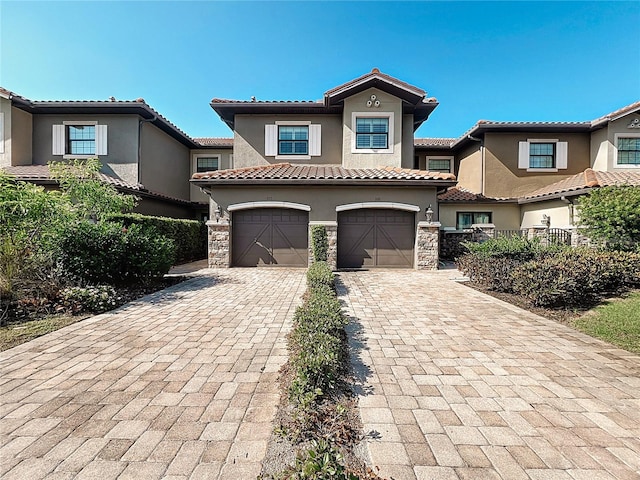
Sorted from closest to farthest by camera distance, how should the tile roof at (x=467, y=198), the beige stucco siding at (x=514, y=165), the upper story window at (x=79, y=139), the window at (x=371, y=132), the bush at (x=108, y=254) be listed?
1. the bush at (x=108, y=254)
2. the window at (x=371, y=132)
3. the upper story window at (x=79, y=139)
4. the tile roof at (x=467, y=198)
5. the beige stucco siding at (x=514, y=165)

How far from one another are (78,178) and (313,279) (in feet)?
26.8

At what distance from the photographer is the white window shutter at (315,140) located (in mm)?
13734

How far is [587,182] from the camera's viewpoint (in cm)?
1231

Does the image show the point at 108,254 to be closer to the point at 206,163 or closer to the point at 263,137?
the point at 263,137

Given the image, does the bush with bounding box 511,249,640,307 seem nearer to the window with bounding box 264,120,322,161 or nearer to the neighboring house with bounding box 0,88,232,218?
the window with bounding box 264,120,322,161

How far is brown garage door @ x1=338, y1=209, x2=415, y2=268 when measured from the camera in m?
11.9

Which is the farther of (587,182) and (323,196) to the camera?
(587,182)

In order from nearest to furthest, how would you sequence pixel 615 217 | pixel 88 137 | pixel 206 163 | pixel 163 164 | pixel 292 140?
pixel 615 217, pixel 292 140, pixel 88 137, pixel 163 164, pixel 206 163

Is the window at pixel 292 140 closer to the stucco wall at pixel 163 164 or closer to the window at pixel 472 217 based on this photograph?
the stucco wall at pixel 163 164

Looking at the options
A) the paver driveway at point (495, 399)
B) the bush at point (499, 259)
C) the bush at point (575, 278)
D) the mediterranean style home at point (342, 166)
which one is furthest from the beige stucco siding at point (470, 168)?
the paver driveway at point (495, 399)

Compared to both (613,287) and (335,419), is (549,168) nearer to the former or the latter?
(613,287)

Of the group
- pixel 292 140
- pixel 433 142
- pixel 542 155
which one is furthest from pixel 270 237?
pixel 542 155

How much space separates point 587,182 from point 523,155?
3.80 meters

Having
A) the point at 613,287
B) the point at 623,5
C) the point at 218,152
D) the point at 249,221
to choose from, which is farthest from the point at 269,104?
the point at 613,287
